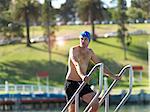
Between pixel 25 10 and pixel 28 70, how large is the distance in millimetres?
11750

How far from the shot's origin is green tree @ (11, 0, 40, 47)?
81.5m

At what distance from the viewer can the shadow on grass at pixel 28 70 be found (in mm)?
70250

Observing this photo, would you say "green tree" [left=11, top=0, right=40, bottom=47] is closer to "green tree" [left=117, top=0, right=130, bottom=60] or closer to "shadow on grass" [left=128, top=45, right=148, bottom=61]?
"green tree" [left=117, top=0, right=130, bottom=60]

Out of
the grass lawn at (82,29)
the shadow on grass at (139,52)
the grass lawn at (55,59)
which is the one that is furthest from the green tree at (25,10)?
the shadow on grass at (139,52)

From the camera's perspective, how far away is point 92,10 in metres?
84.6

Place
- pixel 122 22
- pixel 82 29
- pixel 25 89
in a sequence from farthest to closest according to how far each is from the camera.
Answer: pixel 82 29
pixel 122 22
pixel 25 89

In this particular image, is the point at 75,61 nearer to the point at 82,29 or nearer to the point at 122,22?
the point at 122,22

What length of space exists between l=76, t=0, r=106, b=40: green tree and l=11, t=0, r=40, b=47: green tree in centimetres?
711

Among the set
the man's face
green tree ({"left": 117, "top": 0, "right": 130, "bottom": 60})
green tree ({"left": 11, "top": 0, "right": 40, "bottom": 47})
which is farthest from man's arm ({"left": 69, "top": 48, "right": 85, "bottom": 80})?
green tree ({"left": 11, "top": 0, "right": 40, "bottom": 47})

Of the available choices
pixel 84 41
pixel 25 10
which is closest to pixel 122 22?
pixel 25 10

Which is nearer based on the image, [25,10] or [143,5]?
[25,10]

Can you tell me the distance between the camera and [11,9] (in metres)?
82.9

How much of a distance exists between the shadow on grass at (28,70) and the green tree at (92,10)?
479 inches

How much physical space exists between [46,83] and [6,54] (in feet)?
44.6
